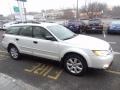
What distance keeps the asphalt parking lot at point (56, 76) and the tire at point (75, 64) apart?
16 centimetres

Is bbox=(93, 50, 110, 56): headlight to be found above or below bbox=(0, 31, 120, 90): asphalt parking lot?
above

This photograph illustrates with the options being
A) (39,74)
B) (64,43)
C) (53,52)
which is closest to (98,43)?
(64,43)

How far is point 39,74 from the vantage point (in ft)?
16.8

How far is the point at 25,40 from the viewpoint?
6.03 m

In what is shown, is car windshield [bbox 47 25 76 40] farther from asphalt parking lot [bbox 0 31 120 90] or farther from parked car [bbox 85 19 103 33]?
parked car [bbox 85 19 103 33]

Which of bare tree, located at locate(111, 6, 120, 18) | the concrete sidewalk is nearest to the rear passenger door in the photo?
the concrete sidewalk

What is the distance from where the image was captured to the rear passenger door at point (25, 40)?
19.4 feet

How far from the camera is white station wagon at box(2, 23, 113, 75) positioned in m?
4.51

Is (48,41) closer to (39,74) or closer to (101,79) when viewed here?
(39,74)

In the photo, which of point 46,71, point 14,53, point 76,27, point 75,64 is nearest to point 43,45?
point 46,71

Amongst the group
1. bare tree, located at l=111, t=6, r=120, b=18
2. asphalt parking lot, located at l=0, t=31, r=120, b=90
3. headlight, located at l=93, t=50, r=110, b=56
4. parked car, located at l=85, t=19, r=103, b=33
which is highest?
bare tree, located at l=111, t=6, r=120, b=18

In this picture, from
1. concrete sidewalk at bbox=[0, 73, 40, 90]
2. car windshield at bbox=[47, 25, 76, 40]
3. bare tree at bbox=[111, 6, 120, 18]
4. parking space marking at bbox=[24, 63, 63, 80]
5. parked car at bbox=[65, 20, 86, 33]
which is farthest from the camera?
bare tree at bbox=[111, 6, 120, 18]

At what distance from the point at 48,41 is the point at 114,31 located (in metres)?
10.7

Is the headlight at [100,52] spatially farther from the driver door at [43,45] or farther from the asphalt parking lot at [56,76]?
the driver door at [43,45]
